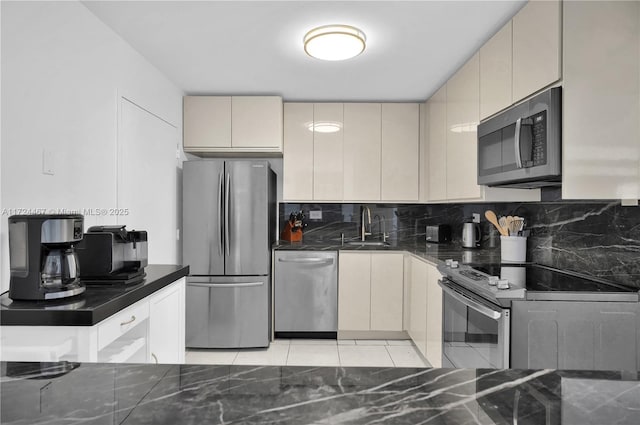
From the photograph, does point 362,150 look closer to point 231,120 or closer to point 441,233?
point 441,233

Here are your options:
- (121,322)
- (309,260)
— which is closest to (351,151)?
(309,260)

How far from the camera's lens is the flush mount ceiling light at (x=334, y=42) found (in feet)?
7.53

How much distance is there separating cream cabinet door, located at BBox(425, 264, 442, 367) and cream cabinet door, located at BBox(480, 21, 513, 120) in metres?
1.18

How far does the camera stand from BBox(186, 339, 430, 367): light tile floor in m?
3.23

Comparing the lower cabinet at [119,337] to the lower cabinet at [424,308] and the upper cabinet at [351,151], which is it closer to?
the lower cabinet at [424,308]

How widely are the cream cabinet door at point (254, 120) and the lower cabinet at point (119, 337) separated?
181 cm

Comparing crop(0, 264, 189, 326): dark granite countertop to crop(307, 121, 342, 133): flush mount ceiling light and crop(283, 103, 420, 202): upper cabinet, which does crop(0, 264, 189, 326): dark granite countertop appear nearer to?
crop(283, 103, 420, 202): upper cabinet

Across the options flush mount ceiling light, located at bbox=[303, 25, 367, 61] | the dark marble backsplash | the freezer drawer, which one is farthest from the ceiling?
the freezer drawer

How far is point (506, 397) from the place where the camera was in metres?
0.63

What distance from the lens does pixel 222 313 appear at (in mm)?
3463

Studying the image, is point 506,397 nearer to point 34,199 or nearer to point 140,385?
point 140,385

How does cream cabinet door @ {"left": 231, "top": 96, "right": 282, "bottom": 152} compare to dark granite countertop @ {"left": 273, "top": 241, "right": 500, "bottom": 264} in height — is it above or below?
above

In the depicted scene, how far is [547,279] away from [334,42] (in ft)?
5.87

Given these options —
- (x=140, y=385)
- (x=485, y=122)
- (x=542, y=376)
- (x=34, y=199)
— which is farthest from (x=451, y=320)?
(x=34, y=199)
